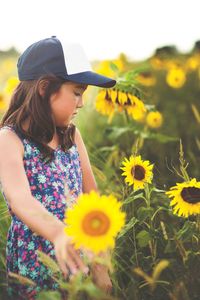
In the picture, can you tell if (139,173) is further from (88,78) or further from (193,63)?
(193,63)

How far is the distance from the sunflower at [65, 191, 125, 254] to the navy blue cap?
2.08ft

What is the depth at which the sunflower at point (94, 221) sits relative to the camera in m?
1.03

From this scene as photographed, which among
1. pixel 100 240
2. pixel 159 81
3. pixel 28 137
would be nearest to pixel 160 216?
pixel 28 137

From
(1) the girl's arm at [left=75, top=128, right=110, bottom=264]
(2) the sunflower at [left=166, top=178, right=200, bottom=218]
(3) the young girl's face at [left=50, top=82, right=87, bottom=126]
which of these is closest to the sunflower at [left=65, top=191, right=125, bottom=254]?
(2) the sunflower at [left=166, top=178, right=200, bottom=218]

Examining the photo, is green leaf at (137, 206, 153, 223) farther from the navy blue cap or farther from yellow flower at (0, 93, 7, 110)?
yellow flower at (0, 93, 7, 110)

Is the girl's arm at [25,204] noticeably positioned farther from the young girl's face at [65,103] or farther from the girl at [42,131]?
the young girl's face at [65,103]

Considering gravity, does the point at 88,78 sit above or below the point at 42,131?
above

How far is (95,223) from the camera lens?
1.05 metres

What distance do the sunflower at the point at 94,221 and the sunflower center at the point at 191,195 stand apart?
0.48 metres

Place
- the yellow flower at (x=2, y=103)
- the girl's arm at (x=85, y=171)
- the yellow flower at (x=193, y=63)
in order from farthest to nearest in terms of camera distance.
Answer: the yellow flower at (x=193, y=63), the yellow flower at (x=2, y=103), the girl's arm at (x=85, y=171)

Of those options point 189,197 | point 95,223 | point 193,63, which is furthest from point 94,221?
point 193,63

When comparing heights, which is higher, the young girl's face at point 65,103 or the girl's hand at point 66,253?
the young girl's face at point 65,103

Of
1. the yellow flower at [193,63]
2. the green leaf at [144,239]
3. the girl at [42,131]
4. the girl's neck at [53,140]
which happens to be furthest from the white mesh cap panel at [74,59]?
the yellow flower at [193,63]

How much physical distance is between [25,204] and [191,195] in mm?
451
